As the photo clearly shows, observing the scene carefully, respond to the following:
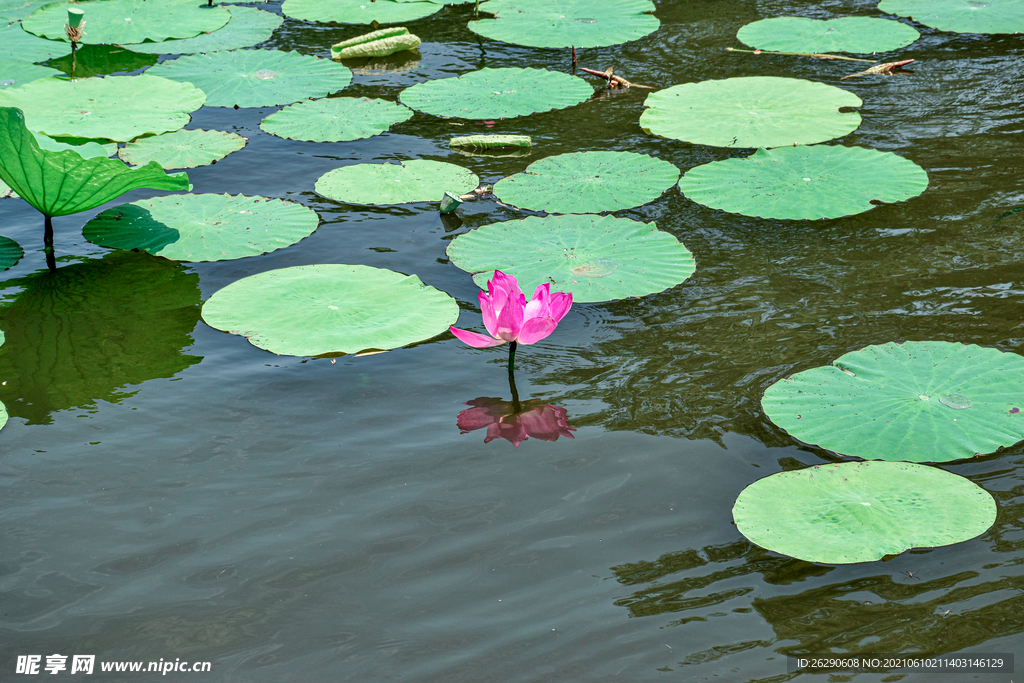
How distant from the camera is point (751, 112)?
4.63 meters

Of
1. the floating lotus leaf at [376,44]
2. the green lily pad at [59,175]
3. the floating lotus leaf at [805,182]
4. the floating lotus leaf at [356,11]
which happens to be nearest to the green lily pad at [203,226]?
the green lily pad at [59,175]

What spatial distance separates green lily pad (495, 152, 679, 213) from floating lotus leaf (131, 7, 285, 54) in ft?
9.74

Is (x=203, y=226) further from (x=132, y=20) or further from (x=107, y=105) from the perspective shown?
(x=132, y=20)

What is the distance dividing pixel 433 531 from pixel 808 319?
1704mm

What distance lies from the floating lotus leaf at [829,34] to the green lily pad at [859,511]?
4.01 meters

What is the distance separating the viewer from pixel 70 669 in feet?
6.42

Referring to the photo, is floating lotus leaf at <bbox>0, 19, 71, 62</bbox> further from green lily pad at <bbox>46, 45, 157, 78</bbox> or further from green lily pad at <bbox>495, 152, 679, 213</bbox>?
green lily pad at <bbox>495, 152, 679, 213</bbox>

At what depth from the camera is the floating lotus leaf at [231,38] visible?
5883 mm

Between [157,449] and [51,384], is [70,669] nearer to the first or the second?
[157,449]

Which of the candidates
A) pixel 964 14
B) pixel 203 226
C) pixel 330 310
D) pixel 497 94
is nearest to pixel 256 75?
pixel 497 94

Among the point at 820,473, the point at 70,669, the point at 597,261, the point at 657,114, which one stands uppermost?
the point at 657,114

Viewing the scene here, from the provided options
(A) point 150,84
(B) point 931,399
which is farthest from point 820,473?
(A) point 150,84

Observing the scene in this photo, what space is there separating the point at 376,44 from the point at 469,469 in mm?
4174

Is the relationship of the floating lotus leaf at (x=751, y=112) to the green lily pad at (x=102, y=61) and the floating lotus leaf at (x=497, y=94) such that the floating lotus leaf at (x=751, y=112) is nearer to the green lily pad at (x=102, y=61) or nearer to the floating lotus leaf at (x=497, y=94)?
the floating lotus leaf at (x=497, y=94)
